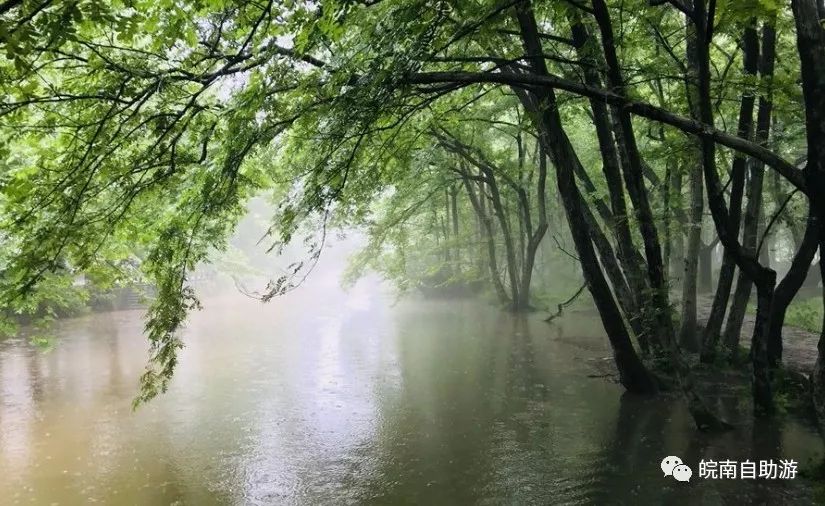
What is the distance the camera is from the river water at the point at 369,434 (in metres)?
6.84

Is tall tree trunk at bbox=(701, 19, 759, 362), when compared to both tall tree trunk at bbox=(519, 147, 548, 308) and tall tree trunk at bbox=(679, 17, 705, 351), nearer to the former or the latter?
tall tree trunk at bbox=(679, 17, 705, 351)

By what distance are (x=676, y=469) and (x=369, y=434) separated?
15.0ft

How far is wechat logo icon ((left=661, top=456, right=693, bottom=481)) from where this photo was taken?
677 cm

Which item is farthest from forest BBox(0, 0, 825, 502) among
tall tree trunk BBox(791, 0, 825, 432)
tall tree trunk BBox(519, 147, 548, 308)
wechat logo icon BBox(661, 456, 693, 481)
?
tall tree trunk BBox(519, 147, 548, 308)

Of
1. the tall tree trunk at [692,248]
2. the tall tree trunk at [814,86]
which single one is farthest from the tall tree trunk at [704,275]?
the tall tree trunk at [814,86]

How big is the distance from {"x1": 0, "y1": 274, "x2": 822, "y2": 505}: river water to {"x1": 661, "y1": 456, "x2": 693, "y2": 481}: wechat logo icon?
0.37 ft

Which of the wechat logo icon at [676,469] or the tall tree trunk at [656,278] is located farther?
the tall tree trunk at [656,278]

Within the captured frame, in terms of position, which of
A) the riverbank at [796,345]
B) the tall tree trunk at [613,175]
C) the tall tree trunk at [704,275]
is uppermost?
the tall tree trunk at [613,175]

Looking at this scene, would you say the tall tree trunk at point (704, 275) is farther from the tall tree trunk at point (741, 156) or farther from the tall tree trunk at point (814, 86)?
the tall tree trunk at point (814, 86)

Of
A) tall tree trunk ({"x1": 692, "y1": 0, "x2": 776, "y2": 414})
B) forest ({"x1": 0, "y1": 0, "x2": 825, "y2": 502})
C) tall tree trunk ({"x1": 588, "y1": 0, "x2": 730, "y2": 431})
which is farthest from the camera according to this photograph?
tall tree trunk ({"x1": 588, "y1": 0, "x2": 730, "y2": 431})

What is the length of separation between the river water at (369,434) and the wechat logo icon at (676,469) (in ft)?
0.37


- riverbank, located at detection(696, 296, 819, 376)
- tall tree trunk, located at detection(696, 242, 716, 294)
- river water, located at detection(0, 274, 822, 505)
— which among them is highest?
tall tree trunk, located at detection(696, 242, 716, 294)

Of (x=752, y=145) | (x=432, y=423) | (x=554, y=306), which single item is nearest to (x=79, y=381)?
(x=432, y=423)

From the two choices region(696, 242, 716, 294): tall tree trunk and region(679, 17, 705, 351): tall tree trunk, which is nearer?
region(679, 17, 705, 351): tall tree trunk
